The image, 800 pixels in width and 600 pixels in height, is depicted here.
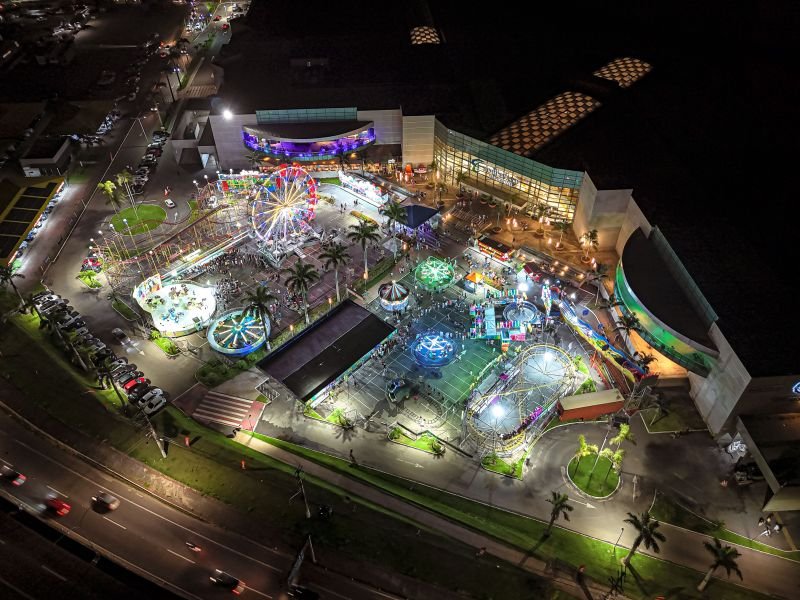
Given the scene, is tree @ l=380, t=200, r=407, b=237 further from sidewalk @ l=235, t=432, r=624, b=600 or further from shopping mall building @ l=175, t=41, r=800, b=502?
sidewalk @ l=235, t=432, r=624, b=600

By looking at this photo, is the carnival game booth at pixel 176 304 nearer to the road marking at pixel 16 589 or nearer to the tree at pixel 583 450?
the road marking at pixel 16 589

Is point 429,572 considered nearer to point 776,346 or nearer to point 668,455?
point 668,455

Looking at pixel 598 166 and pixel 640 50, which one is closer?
pixel 598 166

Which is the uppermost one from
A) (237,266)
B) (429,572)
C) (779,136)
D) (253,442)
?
(779,136)

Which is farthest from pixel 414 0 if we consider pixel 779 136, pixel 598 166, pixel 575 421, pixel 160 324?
pixel 575 421

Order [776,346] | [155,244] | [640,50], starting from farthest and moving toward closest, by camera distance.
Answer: [640,50] → [155,244] → [776,346]

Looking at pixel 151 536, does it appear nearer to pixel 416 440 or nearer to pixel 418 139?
pixel 416 440

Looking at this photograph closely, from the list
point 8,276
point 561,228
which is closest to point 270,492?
point 8,276
